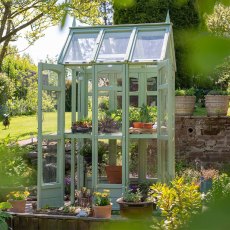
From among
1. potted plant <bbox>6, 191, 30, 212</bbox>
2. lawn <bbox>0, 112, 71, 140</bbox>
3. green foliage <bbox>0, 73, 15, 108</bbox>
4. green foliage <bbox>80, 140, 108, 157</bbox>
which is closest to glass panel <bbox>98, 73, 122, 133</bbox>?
green foliage <bbox>80, 140, 108, 157</bbox>

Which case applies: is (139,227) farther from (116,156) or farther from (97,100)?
(116,156)

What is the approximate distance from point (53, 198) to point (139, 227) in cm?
673

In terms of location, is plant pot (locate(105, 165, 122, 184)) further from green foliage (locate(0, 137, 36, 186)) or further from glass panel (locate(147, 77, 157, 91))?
green foliage (locate(0, 137, 36, 186))

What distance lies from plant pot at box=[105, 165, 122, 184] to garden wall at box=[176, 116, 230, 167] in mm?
3208

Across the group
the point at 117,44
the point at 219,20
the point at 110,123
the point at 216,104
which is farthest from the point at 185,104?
the point at 219,20

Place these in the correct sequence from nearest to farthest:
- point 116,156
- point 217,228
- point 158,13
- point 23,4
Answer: point 217,228
point 116,156
point 23,4
point 158,13

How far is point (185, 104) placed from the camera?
1015cm

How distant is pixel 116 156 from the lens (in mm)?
7586

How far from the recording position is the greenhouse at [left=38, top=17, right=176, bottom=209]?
269 inches

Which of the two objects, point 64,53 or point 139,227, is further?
point 64,53

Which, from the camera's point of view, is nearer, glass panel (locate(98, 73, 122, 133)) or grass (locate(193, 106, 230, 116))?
glass panel (locate(98, 73, 122, 133))

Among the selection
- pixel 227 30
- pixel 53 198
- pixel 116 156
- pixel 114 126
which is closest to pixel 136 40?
pixel 114 126

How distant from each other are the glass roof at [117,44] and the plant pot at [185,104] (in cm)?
314

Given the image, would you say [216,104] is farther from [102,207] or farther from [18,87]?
[18,87]
